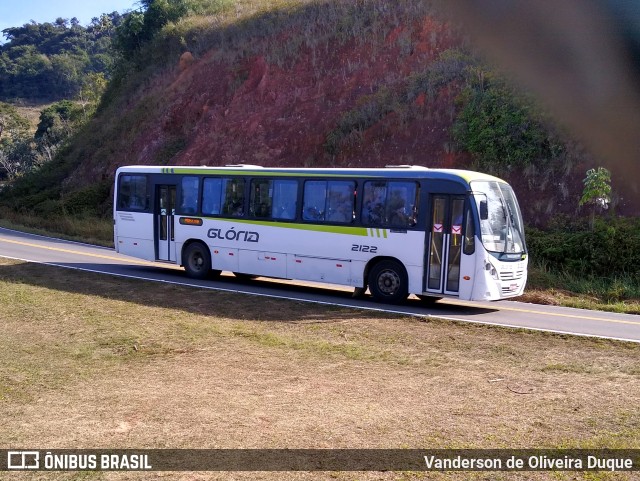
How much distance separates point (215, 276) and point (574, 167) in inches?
536

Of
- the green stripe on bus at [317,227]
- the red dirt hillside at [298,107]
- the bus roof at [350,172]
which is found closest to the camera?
the bus roof at [350,172]

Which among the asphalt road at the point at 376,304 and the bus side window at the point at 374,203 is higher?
the bus side window at the point at 374,203

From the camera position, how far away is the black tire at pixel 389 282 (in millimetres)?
16484

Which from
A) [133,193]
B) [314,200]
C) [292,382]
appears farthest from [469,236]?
[133,193]

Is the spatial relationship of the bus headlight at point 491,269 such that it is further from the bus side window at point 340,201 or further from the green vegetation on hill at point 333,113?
the green vegetation on hill at point 333,113

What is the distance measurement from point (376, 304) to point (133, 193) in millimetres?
8944

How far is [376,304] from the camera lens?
16547 mm

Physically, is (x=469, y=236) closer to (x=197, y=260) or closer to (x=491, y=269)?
(x=491, y=269)

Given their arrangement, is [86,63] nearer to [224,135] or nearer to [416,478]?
[224,135]

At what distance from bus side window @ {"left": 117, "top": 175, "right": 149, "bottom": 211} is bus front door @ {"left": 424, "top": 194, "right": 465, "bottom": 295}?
916 cm

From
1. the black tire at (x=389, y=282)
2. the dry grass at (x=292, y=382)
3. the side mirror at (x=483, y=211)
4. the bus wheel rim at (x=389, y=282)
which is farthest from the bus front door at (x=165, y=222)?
the side mirror at (x=483, y=211)

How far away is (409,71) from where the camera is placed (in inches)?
1462

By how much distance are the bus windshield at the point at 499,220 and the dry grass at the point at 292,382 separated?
2.30m

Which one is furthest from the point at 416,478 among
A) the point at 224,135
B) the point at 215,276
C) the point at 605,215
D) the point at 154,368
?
the point at 224,135
